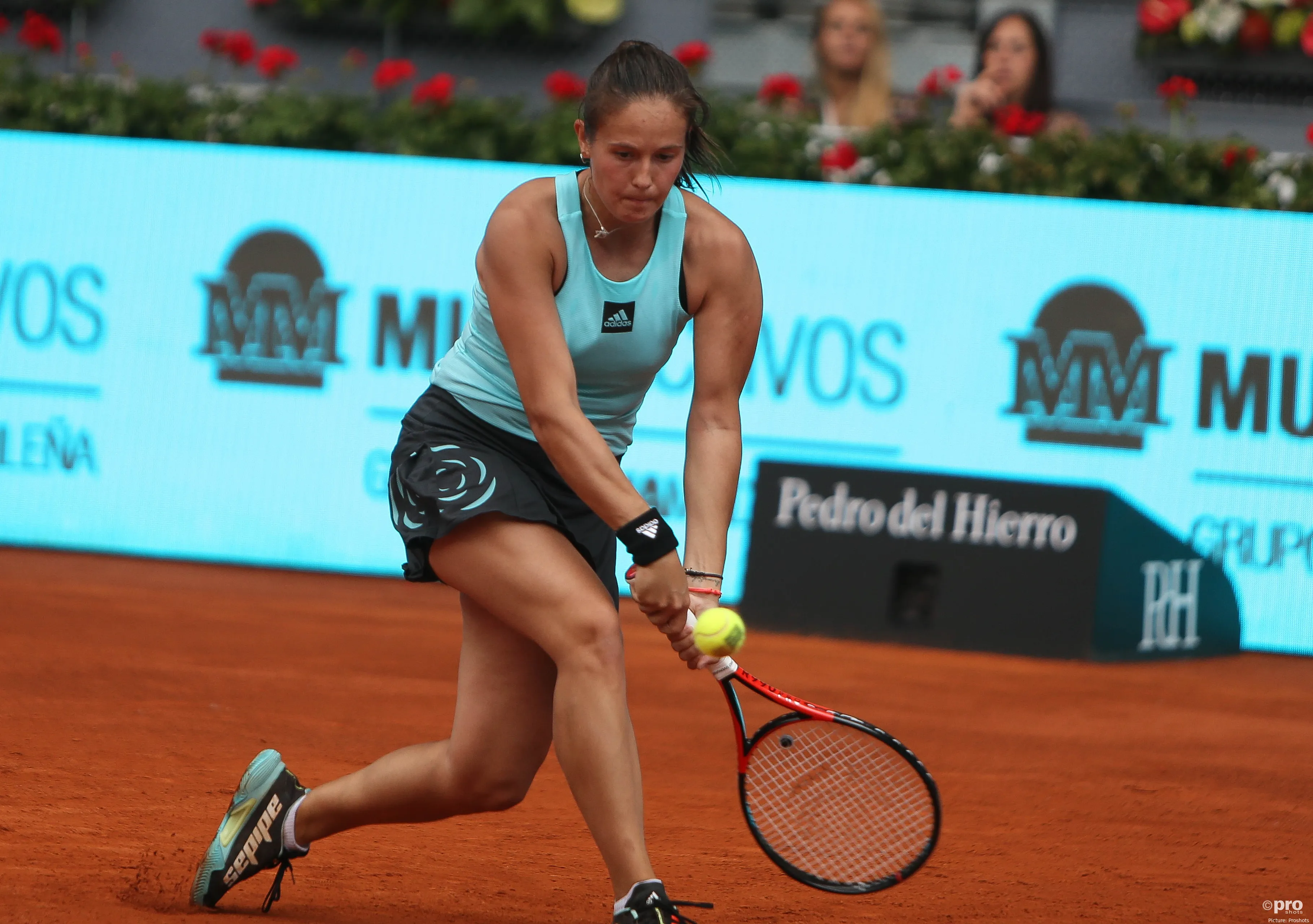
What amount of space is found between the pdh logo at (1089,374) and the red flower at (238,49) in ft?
14.9

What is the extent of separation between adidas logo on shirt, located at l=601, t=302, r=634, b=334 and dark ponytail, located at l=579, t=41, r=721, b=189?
29 cm

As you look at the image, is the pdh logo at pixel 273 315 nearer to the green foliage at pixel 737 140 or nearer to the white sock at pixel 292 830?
the green foliage at pixel 737 140

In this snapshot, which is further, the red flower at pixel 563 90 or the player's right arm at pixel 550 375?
the red flower at pixel 563 90

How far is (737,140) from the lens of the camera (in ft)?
25.3

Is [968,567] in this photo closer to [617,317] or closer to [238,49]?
[617,317]

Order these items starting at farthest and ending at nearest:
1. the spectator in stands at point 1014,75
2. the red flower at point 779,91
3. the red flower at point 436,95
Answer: the spectator in stands at point 1014,75 → the red flower at point 779,91 → the red flower at point 436,95

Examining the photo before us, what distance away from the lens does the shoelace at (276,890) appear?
117 inches

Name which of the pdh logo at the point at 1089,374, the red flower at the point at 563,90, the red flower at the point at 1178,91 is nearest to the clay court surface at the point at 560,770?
the pdh logo at the point at 1089,374

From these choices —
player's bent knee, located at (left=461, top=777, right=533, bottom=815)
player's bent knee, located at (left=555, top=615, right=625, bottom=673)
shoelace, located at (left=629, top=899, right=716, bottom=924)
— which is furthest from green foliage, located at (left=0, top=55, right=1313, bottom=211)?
shoelace, located at (left=629, top=899, right=716, bottom=924)

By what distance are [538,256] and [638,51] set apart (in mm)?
381

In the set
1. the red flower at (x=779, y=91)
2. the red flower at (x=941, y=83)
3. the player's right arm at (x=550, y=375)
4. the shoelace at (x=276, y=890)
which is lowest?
the shoelace at (x=276, y=890)

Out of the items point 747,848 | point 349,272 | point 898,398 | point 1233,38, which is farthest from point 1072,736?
point 1233,38

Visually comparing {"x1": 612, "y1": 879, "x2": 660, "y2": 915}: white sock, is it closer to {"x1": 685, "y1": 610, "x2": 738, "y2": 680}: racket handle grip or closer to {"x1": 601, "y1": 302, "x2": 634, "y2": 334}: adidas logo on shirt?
{"x1": 685, "y1": 610, "x2": 738, "y2": 680}: racket handle grip

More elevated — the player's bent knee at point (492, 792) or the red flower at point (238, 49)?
the red flower at point (238, 49)
